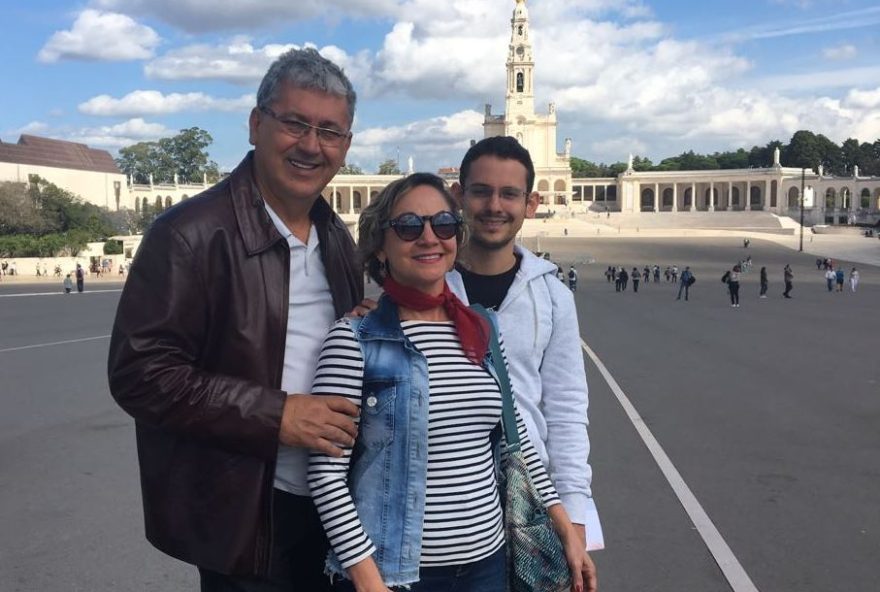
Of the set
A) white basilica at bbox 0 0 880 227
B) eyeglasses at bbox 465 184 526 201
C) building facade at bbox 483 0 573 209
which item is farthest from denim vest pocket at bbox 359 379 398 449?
building facade at bbox 483 0 573 209

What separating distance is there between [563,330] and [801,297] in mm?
28657

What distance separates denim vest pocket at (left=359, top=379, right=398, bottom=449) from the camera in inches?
86.5

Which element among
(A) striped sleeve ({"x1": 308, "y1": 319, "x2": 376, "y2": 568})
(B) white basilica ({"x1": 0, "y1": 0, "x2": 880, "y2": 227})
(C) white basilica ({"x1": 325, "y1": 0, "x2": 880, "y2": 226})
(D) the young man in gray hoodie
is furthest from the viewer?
(C) white basilica ({"x1": 325, "y1": 0, "x2": 880, "y2": 226})

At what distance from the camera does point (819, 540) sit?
16.3ft

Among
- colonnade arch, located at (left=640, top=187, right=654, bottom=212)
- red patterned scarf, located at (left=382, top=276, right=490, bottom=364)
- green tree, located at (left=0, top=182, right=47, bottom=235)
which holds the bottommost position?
red patterned scarf, located at (left=382, top=276, right=490, bottom=364)

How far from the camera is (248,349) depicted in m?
2.27

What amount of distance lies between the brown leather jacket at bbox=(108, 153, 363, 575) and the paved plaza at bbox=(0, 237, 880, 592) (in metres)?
2.42

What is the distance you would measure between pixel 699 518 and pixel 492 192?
11.2 feet

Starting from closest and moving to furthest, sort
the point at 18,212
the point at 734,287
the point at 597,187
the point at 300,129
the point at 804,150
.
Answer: the point at 300,129 → the point at 734,287 → the point at 18,212 → the point at 804,150 → the point at 597,187

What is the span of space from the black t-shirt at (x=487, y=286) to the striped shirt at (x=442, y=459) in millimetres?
596

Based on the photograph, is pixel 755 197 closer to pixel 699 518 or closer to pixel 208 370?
pixel 699 518

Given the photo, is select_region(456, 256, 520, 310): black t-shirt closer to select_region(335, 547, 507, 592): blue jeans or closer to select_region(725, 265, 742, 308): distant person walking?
select_region(335, 547, 507, 592): blue jeans

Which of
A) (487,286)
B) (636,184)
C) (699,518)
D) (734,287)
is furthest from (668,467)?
(636,184)

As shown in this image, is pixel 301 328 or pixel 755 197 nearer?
pixel 301 328
